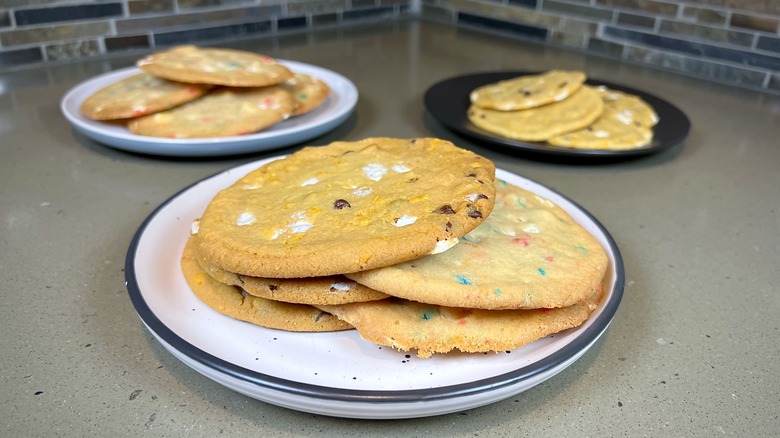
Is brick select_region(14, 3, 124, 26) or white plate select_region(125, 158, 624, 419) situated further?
brick select_region(14, 3, 124, 26)

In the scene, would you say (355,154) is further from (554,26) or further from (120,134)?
(554,26)

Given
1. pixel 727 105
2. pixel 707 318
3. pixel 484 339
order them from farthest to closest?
pixel 727 105
pixel 707 318
pixel 484 339

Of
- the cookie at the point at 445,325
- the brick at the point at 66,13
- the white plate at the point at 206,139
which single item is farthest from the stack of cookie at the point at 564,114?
the brick at the point at 66,13

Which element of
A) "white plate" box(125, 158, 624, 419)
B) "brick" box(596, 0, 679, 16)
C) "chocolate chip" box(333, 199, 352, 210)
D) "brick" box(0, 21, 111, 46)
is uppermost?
"brick" box(596, 0, 679, 16)

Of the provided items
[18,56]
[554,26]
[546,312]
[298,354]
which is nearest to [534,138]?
[546,312]

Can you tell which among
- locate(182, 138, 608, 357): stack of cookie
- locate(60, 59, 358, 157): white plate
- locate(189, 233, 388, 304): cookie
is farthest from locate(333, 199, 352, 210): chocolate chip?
locate(60, 59, 358, 157): white plate

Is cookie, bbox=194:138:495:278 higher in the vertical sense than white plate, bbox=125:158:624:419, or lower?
higher

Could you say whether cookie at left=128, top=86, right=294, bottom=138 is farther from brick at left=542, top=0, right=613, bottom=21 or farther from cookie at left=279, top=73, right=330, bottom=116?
brick at left=542, top=0, right=613, bottom=21
